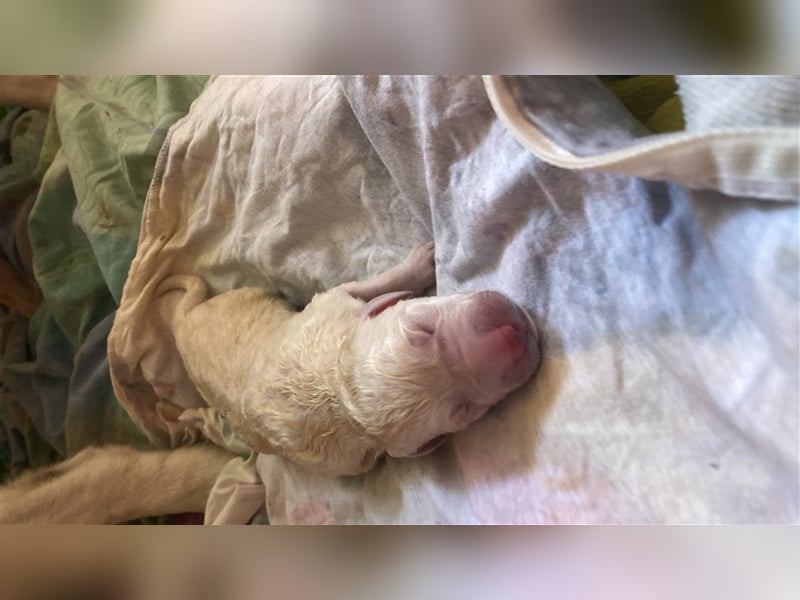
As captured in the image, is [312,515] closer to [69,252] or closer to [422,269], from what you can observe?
[422,269]

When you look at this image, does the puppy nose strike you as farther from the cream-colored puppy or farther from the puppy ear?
the puppy ear

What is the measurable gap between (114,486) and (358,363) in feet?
1.22

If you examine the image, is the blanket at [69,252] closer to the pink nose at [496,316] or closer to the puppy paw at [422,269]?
the puppy paw at [422,269]

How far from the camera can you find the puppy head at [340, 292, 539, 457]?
1.89 ft

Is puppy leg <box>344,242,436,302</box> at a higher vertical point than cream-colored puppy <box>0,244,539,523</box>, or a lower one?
higher

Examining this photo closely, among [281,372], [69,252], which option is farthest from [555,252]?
[69,252]

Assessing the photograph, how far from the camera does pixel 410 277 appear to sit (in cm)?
69

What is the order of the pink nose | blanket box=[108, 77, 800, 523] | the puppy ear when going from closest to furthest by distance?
blanket box=[108, 77, 800, 523]
the pink nose
the puppy ear

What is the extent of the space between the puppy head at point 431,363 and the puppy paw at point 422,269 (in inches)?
0.7

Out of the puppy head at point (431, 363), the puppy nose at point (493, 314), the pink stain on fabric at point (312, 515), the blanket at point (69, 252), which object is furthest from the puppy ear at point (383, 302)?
the blanket at point (69, 252)

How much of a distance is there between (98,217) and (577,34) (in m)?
0.69

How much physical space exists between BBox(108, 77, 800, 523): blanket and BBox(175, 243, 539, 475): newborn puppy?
0.02m

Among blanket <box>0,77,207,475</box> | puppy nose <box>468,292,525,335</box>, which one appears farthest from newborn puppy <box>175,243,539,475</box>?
blanket <box>0,77,207,475</box>

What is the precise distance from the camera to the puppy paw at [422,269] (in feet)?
2.25
